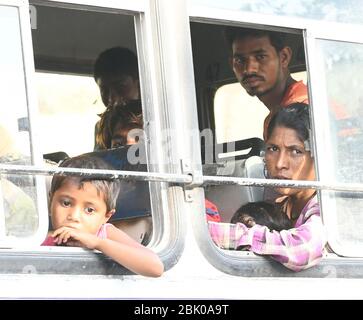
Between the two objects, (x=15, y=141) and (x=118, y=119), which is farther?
(x=118, y=119)

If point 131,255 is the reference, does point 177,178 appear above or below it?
above

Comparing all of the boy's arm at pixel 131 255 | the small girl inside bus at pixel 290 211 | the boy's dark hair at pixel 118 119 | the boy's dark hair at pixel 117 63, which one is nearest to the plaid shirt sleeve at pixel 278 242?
the small girl inside bus at pixel 290 211

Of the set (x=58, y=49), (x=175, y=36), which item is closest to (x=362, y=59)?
(x=175, y=36)

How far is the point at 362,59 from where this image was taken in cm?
414

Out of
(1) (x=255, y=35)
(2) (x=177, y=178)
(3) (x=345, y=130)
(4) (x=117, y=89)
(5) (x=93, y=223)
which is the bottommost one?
(5) (x=93, y=223)

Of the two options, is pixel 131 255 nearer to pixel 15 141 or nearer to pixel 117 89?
pixel 15 141

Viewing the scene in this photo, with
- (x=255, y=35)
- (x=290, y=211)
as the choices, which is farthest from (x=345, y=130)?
(x=255, y=35)

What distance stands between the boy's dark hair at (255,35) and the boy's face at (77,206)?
82 cm

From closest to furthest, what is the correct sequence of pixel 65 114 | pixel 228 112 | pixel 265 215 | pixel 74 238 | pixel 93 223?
pixel 74 238 → pixel 93 223 → pixel 265 215 → pixel 65 114 → pixel 228 112

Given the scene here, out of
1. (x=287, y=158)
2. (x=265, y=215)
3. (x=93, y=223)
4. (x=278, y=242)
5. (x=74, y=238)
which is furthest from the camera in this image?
(x=287, y=158)

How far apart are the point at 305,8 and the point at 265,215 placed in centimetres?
73

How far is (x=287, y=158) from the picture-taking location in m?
4.04

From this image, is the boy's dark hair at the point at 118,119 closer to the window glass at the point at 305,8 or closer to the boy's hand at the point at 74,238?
the window glass at the point at 305,8

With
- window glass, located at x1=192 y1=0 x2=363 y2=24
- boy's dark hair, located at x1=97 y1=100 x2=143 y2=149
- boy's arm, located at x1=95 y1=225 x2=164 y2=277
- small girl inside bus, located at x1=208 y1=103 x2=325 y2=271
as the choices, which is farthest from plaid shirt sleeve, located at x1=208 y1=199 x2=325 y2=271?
window glass, located at x1=192 y1=0 x2=363 y2=24
